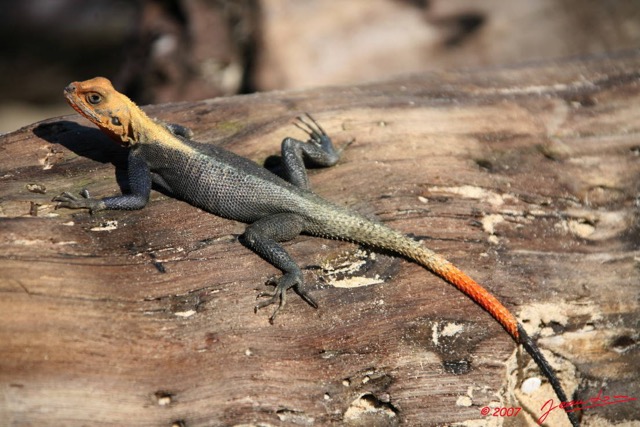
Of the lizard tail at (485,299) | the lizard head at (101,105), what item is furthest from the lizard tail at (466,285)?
the lizard head at (101,105)

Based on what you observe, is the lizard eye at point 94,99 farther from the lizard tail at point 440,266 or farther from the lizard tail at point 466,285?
the lizard tail at point 466,285

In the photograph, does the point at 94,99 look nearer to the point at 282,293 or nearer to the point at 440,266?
the point at 282,293

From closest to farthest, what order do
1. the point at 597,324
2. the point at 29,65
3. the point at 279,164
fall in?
the point at 597,324, the point at 279,164, the point at 29,65

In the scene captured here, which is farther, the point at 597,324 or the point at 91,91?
the point at 91,91

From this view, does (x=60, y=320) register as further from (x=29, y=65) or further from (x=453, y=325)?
(x=29, y=65)

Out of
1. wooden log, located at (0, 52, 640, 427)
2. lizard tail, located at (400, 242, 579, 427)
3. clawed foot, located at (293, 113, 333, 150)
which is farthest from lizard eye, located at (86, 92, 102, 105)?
lizard tail, located at (400, 242, 579, 427)

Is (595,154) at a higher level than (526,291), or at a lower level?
higher

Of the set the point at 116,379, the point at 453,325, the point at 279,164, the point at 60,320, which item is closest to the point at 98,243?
A: the point at 60,320
